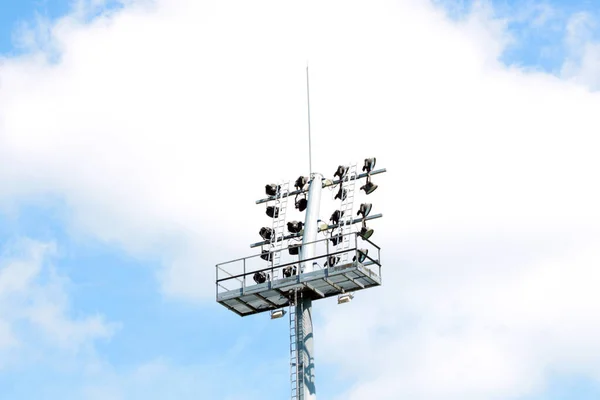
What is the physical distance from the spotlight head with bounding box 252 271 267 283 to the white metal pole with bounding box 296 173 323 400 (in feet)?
6.58

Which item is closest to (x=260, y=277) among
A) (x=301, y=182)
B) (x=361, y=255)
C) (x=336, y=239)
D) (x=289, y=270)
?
(x=289, y=270)

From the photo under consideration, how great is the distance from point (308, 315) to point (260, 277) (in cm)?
303

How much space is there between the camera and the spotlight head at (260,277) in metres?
→ 93.0

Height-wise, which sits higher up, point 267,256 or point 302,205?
point 302,205

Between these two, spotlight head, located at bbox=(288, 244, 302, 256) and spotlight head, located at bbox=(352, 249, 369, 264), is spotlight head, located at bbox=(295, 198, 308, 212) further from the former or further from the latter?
spotlight head, located at bbox=(352, 249, 369, 264)

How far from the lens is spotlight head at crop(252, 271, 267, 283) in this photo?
93.0 m

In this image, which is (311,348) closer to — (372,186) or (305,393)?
(305,393)

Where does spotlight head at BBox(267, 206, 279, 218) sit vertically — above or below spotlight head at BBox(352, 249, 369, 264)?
above

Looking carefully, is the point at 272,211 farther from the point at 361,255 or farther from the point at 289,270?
the point at 361,255

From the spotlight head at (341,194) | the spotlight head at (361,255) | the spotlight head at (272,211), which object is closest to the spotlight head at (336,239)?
the spotlight head at (361,255)

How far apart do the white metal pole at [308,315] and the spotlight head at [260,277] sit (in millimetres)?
2005

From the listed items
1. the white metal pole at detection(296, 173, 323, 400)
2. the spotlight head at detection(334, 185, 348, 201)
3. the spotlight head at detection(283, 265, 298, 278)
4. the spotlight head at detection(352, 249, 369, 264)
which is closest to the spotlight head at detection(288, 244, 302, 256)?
the white metal pole at detection(296, 173, 323, 400)

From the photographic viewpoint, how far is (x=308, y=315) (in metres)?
93.0

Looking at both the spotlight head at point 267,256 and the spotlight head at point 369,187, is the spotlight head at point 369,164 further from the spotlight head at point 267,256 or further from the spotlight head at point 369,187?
the spotlight head at point 267,256
